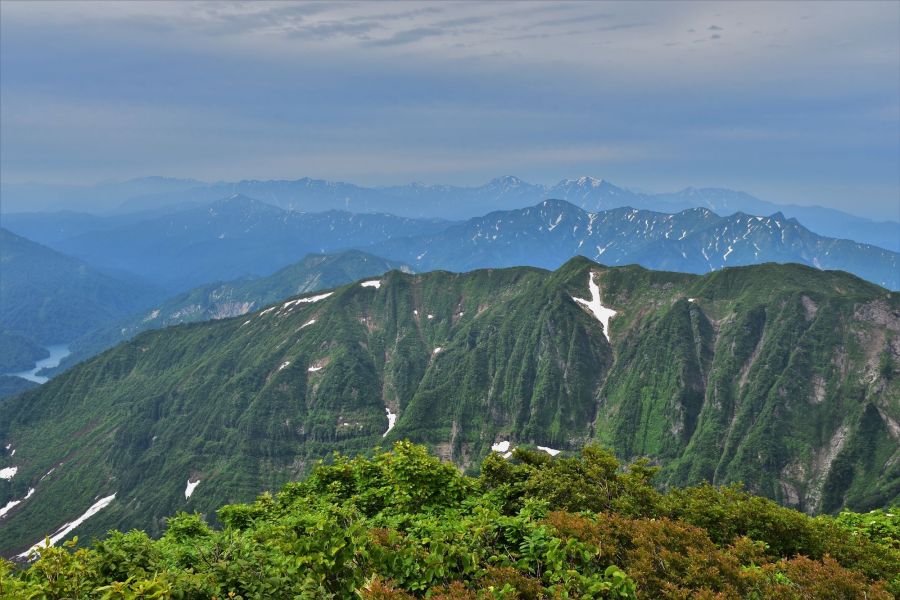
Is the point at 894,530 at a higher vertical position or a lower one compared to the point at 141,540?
lower

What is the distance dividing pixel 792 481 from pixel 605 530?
211434 millimetres

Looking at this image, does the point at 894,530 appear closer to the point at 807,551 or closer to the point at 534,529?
the point at 807,551

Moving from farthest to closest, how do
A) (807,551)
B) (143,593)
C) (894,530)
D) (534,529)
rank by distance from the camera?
(894,530) → (807,551) → (534,529) → (143,593)

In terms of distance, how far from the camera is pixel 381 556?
1593cm

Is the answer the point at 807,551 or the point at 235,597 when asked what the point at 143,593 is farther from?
the point at 807,551

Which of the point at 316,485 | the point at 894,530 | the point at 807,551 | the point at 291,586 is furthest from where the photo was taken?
the point at 316,485

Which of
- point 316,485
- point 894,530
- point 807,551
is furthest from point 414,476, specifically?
point 894,530

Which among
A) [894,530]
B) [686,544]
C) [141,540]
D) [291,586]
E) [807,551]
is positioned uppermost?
[291,586]

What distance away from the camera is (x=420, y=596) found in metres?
15.4

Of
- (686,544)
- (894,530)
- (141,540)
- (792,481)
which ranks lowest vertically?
(792,481)

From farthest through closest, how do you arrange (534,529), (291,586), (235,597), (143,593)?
(534,529) < (291,586) < (235,597) < (143,593)

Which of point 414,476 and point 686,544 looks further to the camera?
point 414,476

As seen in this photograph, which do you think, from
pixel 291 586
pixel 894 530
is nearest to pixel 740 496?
pixel 894 530

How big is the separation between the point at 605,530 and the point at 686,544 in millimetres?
2965
